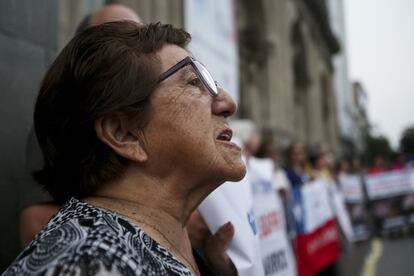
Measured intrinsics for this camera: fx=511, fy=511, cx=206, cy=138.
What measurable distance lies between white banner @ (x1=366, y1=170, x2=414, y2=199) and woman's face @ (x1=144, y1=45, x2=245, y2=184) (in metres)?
9.91

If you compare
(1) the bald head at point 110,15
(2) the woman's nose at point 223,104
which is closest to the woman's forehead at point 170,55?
(2) the woman's nose at point 223,104

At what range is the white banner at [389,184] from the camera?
416 inches

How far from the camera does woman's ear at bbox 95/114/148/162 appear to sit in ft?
4.60

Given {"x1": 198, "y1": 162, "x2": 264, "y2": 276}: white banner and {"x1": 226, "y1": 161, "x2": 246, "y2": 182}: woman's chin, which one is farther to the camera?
{"x1": 198, "y1": 162, "x2": 264, "y2": 276}: white banner

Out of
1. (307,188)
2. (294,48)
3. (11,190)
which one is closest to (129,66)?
(11,190)

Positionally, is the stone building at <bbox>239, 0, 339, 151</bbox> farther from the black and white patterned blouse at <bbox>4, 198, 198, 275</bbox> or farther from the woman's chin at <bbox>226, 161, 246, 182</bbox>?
the black and white patterned blouse at <bbox>4, 198, 198, 275</bbox>

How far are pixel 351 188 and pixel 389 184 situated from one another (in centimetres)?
145

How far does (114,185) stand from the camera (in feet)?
4.62

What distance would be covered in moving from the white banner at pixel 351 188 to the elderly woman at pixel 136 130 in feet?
27.2

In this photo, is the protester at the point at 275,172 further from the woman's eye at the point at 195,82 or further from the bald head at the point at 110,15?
the woman's eye at the point at 195,82

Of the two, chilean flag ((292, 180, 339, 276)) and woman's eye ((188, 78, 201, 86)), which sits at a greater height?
woman's eye ((188, 78, 201, 86))

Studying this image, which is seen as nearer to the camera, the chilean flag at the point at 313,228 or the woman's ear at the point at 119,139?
the woman's ear at the point at 119,139

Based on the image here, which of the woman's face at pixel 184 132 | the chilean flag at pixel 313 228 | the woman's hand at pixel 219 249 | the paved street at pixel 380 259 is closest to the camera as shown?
the woman's face at pixel 184 132

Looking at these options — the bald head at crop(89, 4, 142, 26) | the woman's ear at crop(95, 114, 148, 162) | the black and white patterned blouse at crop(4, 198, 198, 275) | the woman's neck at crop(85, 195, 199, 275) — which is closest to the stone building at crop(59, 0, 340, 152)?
the bald head at crop(89, 4, 142, 26)
